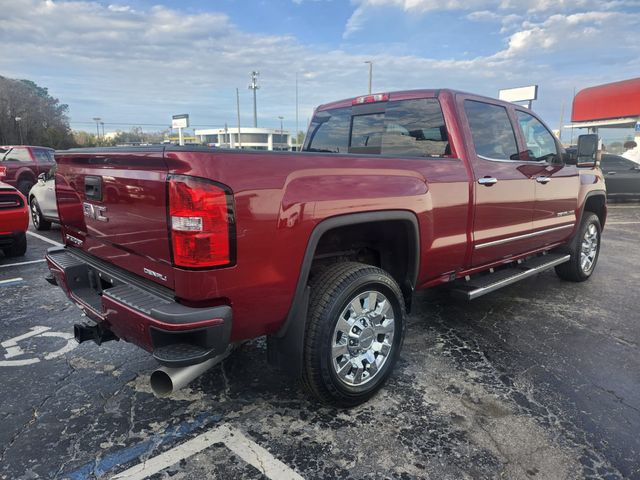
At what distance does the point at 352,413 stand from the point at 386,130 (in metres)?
2.36

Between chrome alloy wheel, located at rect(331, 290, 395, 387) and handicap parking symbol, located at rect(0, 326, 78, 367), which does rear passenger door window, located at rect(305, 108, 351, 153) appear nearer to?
chrome alloy wheel, located at rect(331, 290, 395, 387)

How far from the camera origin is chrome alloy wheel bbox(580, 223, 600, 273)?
18.1 feet

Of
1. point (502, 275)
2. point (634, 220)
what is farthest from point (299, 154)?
point (634, 220)

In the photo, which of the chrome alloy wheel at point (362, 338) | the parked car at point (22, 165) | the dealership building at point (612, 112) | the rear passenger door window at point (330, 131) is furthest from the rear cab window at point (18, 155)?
the dealership building at point (612, 112)

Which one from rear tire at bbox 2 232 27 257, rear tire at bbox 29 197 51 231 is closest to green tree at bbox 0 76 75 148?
rear tire at bbox 29 197 51 231

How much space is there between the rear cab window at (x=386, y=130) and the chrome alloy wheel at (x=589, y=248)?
293cm

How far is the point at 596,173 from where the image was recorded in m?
5.52

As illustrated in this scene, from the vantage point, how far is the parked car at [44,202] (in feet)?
27.7

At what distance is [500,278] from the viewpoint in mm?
4016

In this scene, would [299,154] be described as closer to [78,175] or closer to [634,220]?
[78,175]

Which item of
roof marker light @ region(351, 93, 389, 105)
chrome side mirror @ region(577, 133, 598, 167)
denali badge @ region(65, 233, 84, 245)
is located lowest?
denali badge @ region(65, 233, 84, 245)

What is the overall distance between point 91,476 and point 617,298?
16.8 ft

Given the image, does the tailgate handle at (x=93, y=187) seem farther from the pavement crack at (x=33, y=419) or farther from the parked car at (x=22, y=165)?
the parked car at (x=22, y=165)

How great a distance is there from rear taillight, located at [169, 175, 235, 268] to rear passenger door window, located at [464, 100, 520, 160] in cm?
236
